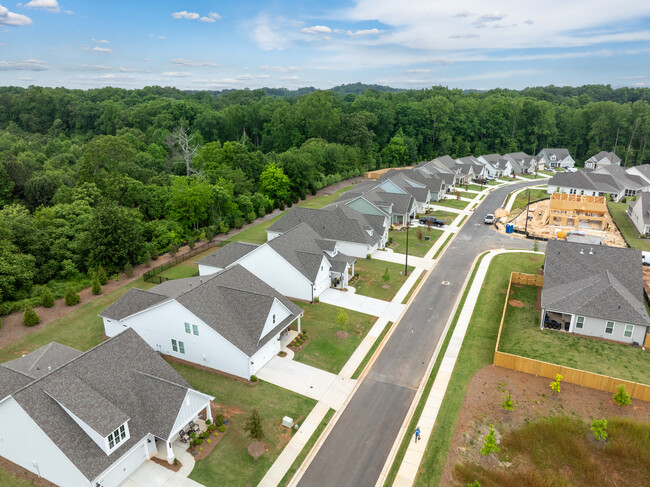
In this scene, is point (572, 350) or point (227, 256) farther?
point (227, 256)

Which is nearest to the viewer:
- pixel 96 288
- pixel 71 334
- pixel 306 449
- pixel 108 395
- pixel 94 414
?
pixel 94 414

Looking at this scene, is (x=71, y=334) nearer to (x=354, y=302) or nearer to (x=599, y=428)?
(x=354, y=302)

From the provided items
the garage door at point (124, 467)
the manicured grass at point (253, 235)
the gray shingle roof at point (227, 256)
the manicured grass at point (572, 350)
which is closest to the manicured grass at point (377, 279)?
the manicured grass at point (572, 350)

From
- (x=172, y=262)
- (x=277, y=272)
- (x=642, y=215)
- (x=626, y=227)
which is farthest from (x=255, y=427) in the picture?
(x=626, y=227)

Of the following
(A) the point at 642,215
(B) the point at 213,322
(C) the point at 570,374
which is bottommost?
(C) the point at 570,374

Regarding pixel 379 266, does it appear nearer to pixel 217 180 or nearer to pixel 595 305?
pixel 595 305

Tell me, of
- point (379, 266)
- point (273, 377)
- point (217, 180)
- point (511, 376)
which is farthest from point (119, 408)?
point (217, 180)

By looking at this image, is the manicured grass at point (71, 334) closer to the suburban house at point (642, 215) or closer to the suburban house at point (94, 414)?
the suburban house at point (94, 414)
